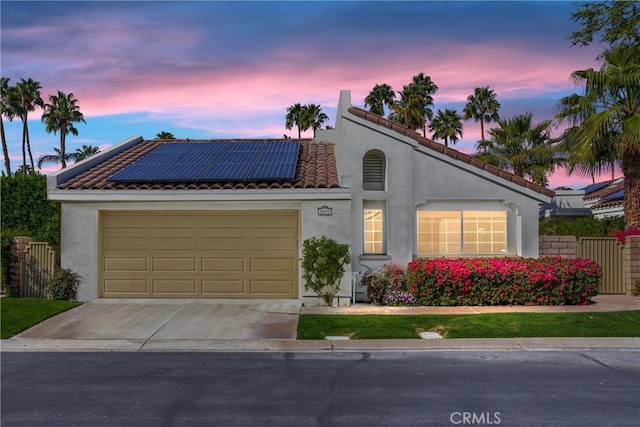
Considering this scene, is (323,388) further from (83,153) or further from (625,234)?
(83,153)

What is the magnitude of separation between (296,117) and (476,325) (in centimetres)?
5422

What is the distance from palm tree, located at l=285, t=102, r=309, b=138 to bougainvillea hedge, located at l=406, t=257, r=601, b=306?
50000mm

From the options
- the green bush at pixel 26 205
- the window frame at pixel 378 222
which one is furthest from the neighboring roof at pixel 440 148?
the green bush at pixel 26 205

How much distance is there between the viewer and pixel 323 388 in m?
7.07

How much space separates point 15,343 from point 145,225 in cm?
504

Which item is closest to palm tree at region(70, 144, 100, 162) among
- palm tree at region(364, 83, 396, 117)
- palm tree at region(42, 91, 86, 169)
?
palm tree at region(42, 91, 86, 169)

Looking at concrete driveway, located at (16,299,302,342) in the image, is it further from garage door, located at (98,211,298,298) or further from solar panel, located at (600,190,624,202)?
solar panel, located at (600,190,624,202)

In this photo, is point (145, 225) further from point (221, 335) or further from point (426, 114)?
point (426, 114)

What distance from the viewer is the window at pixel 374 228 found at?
14586 millimetres

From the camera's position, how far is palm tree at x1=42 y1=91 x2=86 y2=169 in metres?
51.0

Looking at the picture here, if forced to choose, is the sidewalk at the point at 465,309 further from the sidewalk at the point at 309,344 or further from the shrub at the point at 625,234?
the shrub at the point at 625,234

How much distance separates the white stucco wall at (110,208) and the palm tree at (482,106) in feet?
144

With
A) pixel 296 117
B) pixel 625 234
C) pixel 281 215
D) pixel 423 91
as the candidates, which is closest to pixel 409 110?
pixel 423 91

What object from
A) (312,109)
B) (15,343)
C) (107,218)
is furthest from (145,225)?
(312,109)
